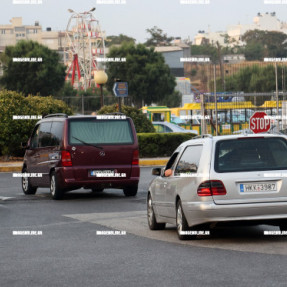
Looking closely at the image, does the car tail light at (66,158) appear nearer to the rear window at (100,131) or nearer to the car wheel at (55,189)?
the rear window at (100,131)

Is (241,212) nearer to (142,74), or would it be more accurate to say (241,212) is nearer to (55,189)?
(55,189)

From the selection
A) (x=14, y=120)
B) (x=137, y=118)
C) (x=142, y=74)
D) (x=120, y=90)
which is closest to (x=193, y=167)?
(x=14, y=120)

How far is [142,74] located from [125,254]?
97.2 m

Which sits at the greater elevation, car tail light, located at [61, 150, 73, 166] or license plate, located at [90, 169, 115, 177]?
car tail light, located at [61, 150, 73, 166]

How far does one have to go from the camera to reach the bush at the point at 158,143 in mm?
37094

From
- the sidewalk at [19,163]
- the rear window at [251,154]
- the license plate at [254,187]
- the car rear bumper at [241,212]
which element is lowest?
the sidewalk at [19,163]

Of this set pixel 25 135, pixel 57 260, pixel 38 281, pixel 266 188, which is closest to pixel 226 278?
pixel 38 281

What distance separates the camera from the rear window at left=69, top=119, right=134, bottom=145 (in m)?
20.0

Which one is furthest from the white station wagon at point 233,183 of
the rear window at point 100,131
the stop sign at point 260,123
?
the stop sign at point 260,123

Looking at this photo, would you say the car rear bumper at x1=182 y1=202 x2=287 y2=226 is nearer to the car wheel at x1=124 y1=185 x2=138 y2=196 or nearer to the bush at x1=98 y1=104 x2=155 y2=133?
the car wheel at x1=124 y1=185 x2=138 y2=196

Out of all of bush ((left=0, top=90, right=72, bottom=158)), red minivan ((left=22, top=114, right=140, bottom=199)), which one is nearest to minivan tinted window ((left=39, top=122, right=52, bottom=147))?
red minivan ((left=22, top=114, right=140, bottom=199))

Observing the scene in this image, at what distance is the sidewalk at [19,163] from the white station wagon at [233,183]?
21630mm

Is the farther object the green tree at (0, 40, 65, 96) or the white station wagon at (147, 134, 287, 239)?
the green tree at (0, 40, 65, 96)

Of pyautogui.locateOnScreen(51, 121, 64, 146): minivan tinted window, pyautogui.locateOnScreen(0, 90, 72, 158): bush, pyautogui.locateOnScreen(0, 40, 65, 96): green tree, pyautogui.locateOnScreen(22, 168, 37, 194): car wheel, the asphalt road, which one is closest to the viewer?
the asphalt road
